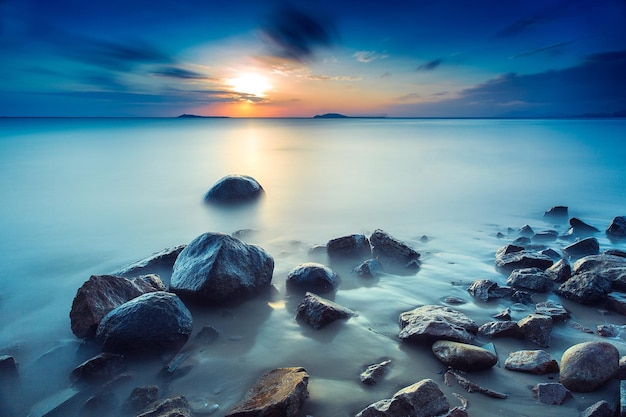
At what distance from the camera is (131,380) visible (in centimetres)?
275

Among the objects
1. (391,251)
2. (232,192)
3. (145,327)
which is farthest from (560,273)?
(232,192)

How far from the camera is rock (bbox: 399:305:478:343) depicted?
2.98 meters

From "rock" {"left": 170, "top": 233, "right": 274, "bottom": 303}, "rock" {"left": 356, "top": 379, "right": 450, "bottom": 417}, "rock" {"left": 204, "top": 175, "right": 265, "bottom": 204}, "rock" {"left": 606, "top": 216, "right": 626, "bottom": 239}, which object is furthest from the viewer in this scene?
"rock" {"left": 204, "top": 175, "right": 265, "bottom": 204}

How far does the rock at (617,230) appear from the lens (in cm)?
622

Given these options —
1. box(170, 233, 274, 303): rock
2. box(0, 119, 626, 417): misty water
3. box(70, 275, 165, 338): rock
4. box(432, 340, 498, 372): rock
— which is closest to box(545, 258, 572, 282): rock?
box(0, 119, 626, 417): misty water

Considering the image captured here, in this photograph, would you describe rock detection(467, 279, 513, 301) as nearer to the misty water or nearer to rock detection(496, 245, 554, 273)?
the misty water

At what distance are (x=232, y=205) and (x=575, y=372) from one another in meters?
7.41

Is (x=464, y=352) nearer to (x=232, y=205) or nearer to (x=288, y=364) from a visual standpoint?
(x=288, y=364)

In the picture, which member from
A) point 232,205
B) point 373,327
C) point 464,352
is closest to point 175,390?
point 373,327

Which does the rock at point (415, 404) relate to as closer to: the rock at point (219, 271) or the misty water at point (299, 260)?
the misty water at point (299, 260)

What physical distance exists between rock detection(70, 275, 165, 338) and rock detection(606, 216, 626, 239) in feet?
23.4

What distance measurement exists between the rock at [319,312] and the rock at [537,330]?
147cm

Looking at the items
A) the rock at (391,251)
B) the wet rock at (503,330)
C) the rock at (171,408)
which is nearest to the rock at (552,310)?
the wet rock at (503,330)

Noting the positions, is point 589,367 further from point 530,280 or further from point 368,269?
point 368,269
